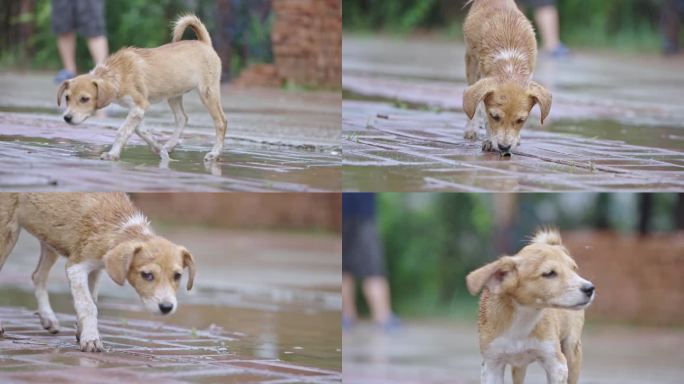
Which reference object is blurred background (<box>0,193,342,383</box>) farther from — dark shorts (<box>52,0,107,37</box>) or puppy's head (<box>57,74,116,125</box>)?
dark shorts (<box>52,0,107,37</box>)

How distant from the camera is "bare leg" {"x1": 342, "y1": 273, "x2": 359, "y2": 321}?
37.1ft

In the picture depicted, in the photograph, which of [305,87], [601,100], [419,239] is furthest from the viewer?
[419,239]

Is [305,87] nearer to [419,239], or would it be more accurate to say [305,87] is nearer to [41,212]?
[419,239]

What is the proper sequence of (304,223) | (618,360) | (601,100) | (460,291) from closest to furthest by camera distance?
1. (618,360)
2. (601,100)
3. (460,291)
4. (304,223)

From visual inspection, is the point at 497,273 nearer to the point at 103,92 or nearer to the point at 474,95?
the point at 474,95

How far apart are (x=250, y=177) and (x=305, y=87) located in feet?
18.0

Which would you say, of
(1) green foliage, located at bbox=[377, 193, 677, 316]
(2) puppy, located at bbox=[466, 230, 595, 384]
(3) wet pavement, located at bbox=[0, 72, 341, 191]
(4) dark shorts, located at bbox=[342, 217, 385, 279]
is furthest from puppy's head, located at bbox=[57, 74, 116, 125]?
(1) green foliage, located at bbox=[377, 193, 677, 316]

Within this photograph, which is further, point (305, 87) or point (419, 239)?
point (419, 239)

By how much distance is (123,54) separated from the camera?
7105 mm

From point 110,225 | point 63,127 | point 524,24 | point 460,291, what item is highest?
point 524,24

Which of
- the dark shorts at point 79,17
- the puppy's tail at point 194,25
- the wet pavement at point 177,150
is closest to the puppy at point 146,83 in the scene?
the puppy's tail at point 194,25

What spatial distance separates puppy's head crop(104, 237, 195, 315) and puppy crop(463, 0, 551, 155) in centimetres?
205

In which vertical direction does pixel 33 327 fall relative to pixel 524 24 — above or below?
below

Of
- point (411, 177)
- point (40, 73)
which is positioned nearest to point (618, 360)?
point (411, 177)
